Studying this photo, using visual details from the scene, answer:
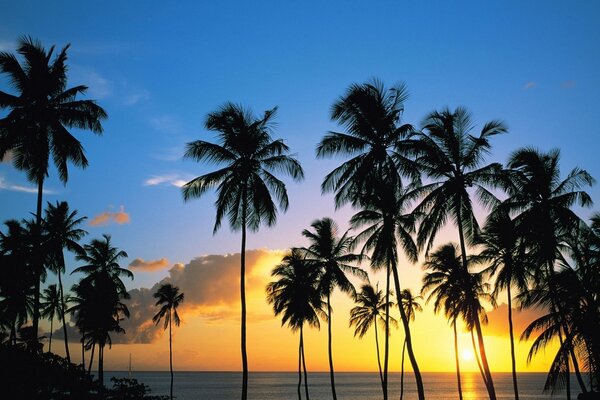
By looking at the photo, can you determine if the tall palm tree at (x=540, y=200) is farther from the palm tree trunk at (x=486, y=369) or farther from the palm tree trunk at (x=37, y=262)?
the palm tree trunk at (x=37, y=262)

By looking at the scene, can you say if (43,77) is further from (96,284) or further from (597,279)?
(96,284)

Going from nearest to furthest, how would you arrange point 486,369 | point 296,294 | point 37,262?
point 486,369
point 37,262
point 296,294

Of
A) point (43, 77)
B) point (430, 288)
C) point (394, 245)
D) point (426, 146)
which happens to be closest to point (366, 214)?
point (394, 245)

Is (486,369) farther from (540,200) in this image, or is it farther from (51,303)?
(51,303)

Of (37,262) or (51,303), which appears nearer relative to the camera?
(37,262)

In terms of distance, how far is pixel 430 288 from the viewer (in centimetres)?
4178

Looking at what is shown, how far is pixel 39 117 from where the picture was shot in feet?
77.2

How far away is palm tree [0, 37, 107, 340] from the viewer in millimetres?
22969

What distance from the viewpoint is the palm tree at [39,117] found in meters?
23.0

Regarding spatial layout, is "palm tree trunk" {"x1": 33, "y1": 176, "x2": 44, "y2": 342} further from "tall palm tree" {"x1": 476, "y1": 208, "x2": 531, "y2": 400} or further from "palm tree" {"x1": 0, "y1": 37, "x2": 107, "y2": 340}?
"tall palm tree" {"x1": 476, "y1": 208, "x2": 531, "y2": 400}

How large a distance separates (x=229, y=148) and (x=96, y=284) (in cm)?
3113

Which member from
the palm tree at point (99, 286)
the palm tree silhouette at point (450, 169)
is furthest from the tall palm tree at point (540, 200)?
the palm tree at point (99, 286)

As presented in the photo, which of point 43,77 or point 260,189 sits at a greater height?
point 43,77

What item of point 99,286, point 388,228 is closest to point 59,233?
point 99,286
